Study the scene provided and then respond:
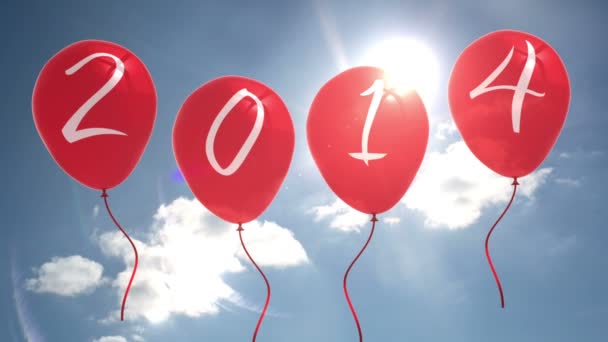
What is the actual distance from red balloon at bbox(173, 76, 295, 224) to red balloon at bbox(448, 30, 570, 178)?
190cm

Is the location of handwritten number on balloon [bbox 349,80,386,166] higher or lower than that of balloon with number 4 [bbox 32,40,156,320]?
lower

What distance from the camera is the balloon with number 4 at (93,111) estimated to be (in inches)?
227

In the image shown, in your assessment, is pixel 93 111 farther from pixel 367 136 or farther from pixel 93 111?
pixel 367 136

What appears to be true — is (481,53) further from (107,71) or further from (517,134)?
(107,71)

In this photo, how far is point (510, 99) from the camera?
6035mm

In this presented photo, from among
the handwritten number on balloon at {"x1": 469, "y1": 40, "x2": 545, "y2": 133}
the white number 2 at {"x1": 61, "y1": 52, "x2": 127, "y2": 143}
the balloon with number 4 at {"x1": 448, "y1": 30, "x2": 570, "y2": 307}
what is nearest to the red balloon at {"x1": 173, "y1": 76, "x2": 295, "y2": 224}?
the white number 2 at {"x1": 61, "y1": 52, "x2": 127, "y2": 143}

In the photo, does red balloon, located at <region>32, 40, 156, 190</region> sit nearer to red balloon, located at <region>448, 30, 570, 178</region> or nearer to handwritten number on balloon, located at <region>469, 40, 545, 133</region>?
red balloon, located at <region>448, 30, 570, 178</region>

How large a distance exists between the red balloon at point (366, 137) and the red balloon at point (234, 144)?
0.42 meters

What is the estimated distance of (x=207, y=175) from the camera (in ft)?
19.1

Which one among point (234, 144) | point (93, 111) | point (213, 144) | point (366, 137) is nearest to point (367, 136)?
point (366, 137)

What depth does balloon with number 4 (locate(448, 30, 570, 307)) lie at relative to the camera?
6059mm

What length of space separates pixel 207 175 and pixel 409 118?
2104mm

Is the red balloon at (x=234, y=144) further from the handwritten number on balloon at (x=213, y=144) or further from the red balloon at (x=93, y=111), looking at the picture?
the red balloon at (x=93, y=111)

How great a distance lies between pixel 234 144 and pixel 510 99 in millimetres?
2848
